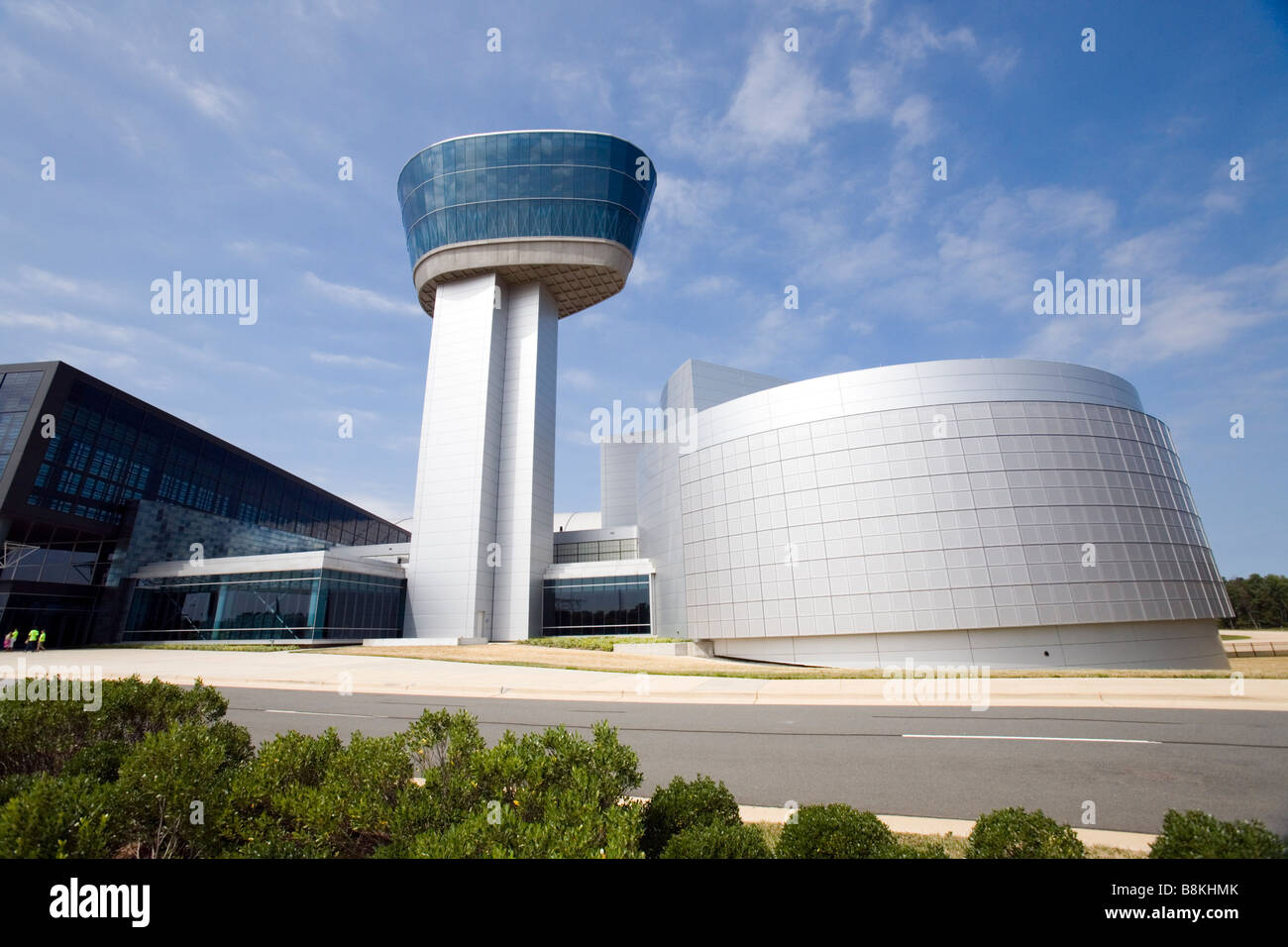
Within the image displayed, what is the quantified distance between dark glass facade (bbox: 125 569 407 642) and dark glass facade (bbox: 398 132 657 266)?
32.3 meters

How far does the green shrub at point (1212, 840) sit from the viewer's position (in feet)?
11.4

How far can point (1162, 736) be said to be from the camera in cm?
1124

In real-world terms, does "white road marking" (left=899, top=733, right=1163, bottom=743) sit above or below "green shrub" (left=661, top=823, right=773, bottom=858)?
below

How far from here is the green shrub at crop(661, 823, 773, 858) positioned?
4488 mm

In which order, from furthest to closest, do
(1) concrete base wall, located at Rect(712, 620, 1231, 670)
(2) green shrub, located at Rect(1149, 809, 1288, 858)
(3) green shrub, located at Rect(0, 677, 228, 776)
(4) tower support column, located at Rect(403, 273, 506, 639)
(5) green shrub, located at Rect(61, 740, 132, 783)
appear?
(4) tower support column, located at Rect(403, 273, 506, 639) < (1) concrete base wall, located at Rect(712, 620, 1231, 670) < (3) green shrub, located at Rect(0, 677, 228, 776) < (5) green shrub, located at Rect(61, 740, 132, 783) < (2) green shrub, located at Rect(1149, 809, 1288, 858)

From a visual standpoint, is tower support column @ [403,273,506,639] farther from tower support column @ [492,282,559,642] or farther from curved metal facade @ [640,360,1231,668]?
curved metal facade @ [640,360,1231,668]

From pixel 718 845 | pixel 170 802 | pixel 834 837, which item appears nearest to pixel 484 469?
pixel 170 802

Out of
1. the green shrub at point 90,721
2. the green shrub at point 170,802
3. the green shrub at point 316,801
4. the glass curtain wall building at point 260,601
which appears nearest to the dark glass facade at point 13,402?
the glass curtain wall building at point 260,601

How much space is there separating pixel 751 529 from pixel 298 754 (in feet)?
110

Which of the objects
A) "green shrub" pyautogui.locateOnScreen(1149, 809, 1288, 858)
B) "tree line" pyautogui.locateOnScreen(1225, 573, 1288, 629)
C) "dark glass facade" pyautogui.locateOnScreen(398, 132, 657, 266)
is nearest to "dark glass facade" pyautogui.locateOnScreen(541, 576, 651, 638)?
"dark glass facade" pyautogui.locateOnScreen(398, 132, 657, 266)

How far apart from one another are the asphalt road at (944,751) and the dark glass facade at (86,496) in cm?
3813

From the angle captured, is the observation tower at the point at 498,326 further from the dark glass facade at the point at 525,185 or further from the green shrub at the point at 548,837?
the green shrub at the point at 548,837

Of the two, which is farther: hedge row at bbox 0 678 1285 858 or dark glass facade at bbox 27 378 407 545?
dark glass facade at bbox 27 378 407 545
